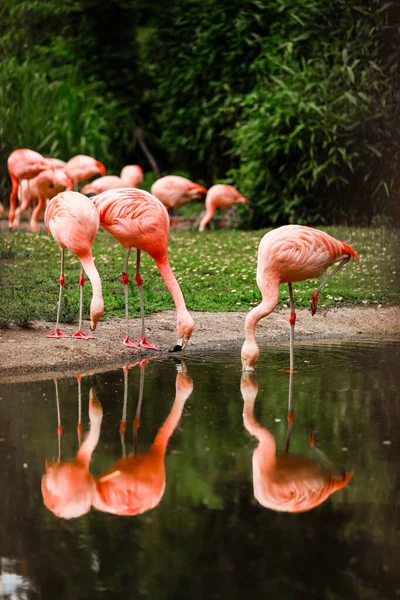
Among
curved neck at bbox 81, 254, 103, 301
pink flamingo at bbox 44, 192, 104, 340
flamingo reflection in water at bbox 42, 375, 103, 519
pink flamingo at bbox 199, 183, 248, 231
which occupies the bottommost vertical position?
flamingo reflection in water at bbox 42, 375, 103, 519

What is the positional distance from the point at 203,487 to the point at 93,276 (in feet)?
8.84

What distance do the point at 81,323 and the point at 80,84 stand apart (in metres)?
10.4

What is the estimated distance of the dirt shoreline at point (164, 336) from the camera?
6.05 meters

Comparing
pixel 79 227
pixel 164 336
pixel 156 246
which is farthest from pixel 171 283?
pixel 79 227

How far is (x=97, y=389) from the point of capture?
5559 millimetres

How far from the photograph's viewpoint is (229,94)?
15242 millimetres

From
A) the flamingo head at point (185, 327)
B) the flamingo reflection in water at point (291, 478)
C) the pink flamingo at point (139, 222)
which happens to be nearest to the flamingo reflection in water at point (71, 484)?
the flamingo reflection in water at point (291, 478)

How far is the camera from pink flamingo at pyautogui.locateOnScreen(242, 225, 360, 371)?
19.1 feet

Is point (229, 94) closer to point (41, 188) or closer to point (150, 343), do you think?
point (41, 188)

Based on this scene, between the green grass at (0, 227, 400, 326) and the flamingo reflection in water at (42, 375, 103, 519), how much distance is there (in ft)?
8.29

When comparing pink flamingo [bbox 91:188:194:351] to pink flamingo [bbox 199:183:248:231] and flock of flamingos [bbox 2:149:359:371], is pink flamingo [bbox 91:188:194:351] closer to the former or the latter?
flock of flamingos [bbox 2:149:359:371]

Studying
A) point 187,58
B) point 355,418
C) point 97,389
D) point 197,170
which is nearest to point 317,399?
point 355,418

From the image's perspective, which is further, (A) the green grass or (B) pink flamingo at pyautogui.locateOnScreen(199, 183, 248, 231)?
(B) pink flamingo at pyautogui.locateOnScreen(199, 183, 248, 231)

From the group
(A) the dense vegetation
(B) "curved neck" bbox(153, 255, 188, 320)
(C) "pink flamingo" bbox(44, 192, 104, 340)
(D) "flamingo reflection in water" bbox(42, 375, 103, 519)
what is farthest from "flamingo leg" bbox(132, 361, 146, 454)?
(A) the dense vegetation
